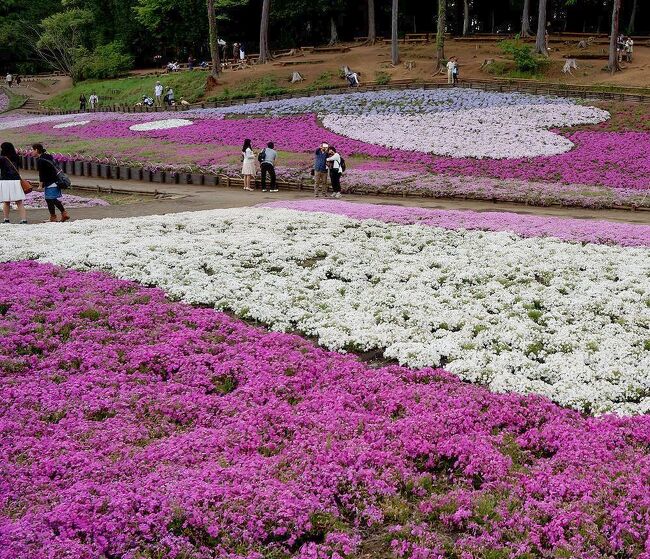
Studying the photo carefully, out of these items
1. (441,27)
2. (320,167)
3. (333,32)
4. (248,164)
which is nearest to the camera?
(320,167)

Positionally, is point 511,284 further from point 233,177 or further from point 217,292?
point 233,177

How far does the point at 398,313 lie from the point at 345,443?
16.5 feet

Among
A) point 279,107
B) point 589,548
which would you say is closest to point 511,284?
point 589,548

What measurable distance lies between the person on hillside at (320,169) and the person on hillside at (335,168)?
0.71 feet

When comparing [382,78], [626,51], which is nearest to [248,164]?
[382,78]

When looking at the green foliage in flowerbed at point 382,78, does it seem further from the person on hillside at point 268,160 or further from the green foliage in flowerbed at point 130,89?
the person on hillside at point 268,160

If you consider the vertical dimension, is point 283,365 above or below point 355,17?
below

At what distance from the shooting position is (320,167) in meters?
28.3

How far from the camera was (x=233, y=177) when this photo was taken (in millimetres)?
33188

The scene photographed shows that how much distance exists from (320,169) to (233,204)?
4.24 m

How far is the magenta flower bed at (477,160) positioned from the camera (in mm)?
30516

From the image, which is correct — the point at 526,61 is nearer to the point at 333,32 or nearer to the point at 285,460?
the point at 333,32

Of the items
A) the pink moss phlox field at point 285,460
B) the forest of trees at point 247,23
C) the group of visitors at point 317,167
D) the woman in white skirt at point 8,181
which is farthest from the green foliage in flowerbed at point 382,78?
the pink moss phlox field at point 285,460

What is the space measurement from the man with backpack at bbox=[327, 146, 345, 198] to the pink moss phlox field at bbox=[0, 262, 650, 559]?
17.8 m
